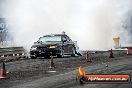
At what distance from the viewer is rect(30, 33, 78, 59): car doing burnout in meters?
25.4

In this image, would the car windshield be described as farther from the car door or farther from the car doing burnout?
the car door

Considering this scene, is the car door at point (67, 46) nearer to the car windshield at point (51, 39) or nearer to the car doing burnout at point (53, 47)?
the car doing burnout at point (53, 47)

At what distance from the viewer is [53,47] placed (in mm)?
25391

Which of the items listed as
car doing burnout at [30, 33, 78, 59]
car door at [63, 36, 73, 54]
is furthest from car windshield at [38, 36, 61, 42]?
car door at [63, 36, 73, 54]

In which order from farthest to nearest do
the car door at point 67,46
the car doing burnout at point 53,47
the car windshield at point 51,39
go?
the car windshield at point 51,39
the car door at point 67,46
the car doing burnout at point 53,47

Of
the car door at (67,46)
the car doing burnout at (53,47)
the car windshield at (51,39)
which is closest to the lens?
the car doing burnout at (53,47)

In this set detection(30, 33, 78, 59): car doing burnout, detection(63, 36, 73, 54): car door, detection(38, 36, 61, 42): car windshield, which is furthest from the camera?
detection(38, 36, 61, 42): car windshield

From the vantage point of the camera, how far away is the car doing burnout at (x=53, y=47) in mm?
25359

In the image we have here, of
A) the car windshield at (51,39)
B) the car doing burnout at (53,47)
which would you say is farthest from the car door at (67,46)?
the car windshield at (51,39)

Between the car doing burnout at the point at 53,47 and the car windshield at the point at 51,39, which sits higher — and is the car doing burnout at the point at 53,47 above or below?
below

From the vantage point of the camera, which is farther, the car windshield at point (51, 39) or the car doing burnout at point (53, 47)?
the car windshield at point (51, 39)

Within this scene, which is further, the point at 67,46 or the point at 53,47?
the point at 67,46

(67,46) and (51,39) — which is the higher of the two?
(51,39)

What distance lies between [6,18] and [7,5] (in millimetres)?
3190
